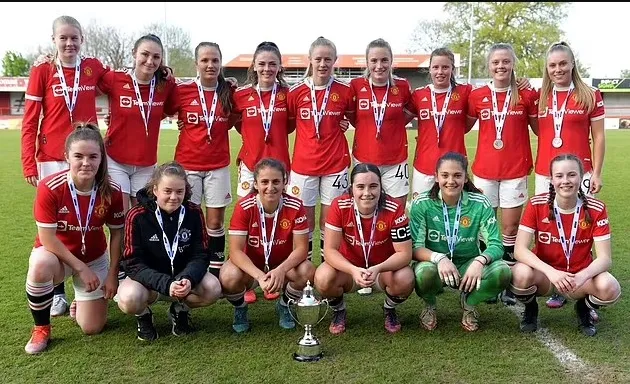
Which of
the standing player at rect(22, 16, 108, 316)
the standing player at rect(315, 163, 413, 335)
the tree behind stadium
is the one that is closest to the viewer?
the standing player at rect(315, 163, 413, 335)

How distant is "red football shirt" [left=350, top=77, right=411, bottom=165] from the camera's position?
4680mm

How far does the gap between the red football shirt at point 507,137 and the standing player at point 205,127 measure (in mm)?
1950

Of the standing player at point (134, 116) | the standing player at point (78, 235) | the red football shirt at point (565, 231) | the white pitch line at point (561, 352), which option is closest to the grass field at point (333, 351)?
the white pitch line at point (561, 352)

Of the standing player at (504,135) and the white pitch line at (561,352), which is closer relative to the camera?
the white pitch line at (561,352)

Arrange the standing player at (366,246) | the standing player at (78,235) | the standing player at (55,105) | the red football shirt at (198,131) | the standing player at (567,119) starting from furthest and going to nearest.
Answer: the red football shirt at (198,131) → the standing player at (567,119) → the standing player at (55,105) → the standing player at (366,246) → the standing player at (78,235)

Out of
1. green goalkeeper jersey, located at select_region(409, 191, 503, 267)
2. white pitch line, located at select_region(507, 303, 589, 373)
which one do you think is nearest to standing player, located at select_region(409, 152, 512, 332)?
green goalkeeper jersey, located at select_region(409, 191, 503, 267)

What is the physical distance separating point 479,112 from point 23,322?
139 inches

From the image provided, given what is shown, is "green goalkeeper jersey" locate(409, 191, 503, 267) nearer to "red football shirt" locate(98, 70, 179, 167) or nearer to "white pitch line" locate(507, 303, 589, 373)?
"white pitch line" locate(507, 303, 589, 373)

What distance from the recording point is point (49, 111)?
4.26 m

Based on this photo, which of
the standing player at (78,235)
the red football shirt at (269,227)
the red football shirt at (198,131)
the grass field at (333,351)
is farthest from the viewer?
the red football shirt at (198,131)

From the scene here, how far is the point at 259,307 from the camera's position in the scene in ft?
14.1

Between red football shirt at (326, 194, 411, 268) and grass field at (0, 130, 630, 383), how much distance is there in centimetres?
46

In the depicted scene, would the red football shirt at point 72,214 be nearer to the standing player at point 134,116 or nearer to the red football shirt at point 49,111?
the standing player at point 134,116

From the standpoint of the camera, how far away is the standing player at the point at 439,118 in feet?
Result: 15.2
